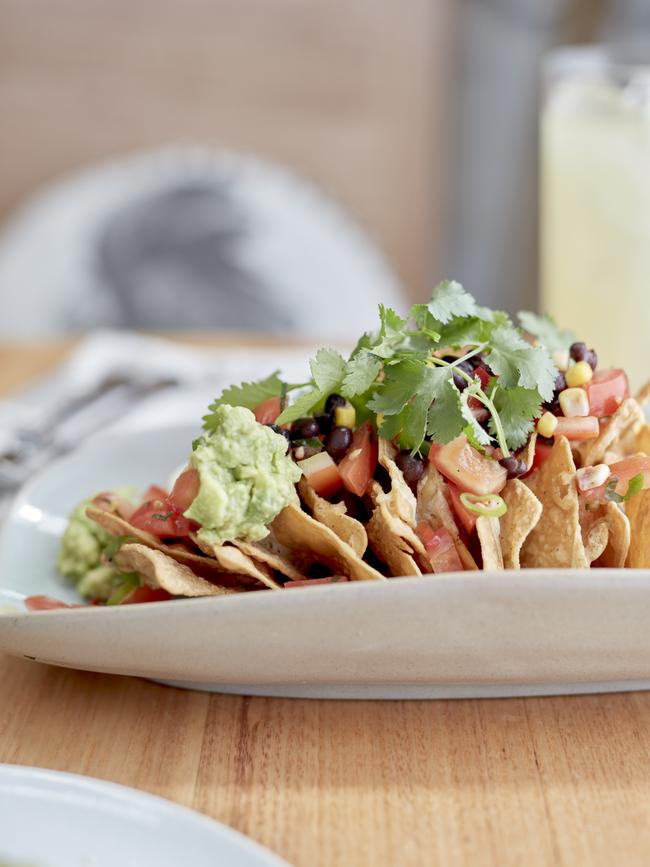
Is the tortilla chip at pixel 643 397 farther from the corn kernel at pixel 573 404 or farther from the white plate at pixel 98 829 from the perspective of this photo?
the white plate at pixel 98 829

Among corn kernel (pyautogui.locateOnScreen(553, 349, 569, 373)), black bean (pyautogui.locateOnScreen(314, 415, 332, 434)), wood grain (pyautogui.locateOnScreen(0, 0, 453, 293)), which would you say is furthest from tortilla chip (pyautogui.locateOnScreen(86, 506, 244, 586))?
wood grain (pyautogui.locateOnScreen(0, 0, 453, 293))

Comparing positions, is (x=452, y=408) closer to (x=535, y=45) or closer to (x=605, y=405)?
(x=605, y=405)

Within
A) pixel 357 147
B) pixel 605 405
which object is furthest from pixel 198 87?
pixel 605 405

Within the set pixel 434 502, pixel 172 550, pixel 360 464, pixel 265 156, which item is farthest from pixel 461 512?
pixel 265 156

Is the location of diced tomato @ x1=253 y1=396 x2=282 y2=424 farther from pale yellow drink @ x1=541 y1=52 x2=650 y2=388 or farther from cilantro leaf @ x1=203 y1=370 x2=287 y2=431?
pale yellow drink @ x1=541 y1=52 x2=650 y2=388

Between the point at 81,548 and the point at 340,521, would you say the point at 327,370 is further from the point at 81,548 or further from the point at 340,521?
the point at 81,548

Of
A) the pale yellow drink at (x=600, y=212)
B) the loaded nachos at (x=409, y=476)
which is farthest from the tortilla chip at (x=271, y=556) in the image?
the pale yellow drink at (x=600, y=212)
